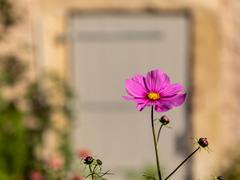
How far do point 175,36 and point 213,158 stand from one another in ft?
3.94

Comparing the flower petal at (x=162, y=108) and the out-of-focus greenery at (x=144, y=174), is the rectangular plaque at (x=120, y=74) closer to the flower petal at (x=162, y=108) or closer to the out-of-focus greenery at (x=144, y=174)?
the out-of-focus greenery at (x=144, y=174)

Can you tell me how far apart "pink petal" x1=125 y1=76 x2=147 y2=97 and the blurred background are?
586 cm

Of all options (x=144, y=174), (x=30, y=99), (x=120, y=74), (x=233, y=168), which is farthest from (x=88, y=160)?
(x=233, y=168)

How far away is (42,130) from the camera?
784cm

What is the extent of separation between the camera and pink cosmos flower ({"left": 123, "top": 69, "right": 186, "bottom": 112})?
5.91ft

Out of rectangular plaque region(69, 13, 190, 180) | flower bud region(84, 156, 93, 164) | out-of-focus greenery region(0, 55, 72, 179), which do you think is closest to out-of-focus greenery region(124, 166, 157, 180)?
flower bud region(84, 156, 93, 164)

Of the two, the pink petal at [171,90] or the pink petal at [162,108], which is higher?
Result: the pink petal at [171,90]

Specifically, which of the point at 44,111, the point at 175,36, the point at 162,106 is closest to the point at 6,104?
the point at 44,111

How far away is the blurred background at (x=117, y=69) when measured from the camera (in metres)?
7.85

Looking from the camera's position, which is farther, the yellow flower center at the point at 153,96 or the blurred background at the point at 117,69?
the blurred background at the point at 117,69

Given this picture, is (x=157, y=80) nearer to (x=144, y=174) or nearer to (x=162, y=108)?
(x=162, y=108)

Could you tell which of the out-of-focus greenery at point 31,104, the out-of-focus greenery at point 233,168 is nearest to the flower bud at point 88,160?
the out-of-focus greenery at point 31,104

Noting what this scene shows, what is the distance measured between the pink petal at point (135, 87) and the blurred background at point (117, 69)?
5.86 meters

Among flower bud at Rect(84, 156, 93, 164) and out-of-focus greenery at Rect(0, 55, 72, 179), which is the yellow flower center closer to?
flower bud at Rect(84, 156, 93, 164)
